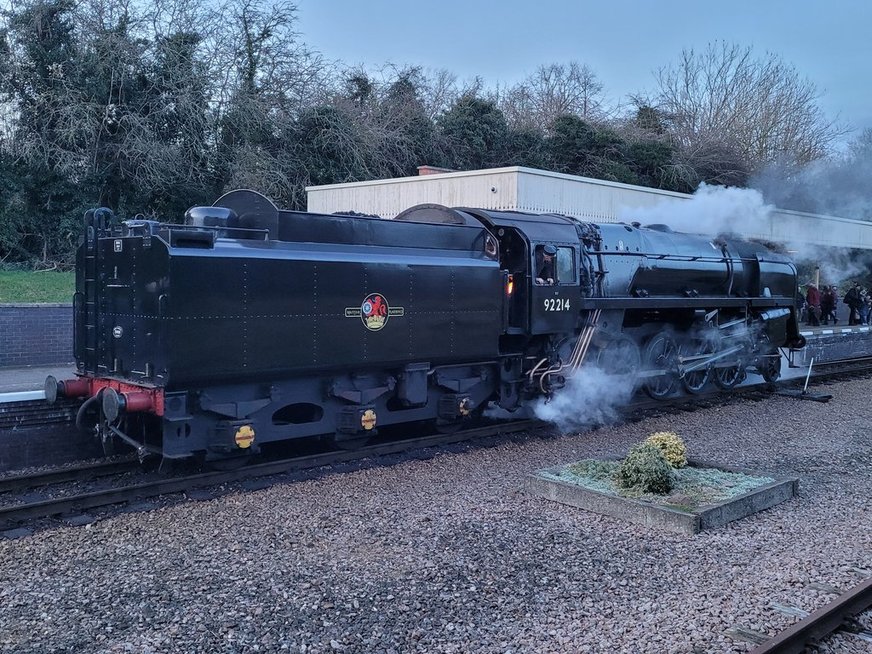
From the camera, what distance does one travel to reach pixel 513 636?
4359mm

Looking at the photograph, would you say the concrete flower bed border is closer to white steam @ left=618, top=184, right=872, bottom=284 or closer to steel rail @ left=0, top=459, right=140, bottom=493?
steel rail @ left=0, top=459, right=140, bottom=493

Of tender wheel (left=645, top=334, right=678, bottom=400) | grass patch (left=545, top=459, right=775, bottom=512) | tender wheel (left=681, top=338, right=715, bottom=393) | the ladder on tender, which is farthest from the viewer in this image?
tender wheel (left=681, top=338, right=715, bottom=393)

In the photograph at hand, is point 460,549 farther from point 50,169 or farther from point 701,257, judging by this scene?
point 50,169

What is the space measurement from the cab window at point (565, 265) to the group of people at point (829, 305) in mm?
18397

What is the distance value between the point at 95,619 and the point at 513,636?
8.16 ft

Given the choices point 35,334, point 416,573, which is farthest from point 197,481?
point 35,334

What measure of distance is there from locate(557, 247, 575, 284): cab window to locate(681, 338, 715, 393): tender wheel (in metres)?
3.56

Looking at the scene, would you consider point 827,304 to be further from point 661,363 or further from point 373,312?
point 373,312

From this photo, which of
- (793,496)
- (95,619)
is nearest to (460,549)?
(95,619)

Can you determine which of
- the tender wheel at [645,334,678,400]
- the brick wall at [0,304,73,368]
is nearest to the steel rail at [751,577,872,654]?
the tender wheel at [645,334,678,400]

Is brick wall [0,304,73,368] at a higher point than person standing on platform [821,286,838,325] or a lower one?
lower

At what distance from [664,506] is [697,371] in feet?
24.5

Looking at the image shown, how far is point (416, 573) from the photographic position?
5254 mm

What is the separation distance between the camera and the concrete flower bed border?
20.4 ft
